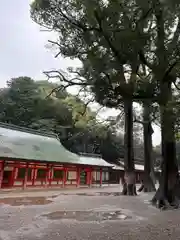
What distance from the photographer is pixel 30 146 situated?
17547 millimetres

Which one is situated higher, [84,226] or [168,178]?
[168,178]

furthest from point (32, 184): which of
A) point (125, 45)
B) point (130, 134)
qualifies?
point (125, 45)

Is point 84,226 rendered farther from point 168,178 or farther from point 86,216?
point 168,178

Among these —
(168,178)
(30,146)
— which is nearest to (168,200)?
(168,178)

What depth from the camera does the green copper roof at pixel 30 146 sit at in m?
15.3

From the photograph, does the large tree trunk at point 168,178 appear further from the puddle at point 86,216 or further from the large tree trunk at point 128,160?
the large tree trunk at point 128,160

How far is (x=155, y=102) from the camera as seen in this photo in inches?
366

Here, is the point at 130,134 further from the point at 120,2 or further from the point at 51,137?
the point at 51,137

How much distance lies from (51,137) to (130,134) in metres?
9.70

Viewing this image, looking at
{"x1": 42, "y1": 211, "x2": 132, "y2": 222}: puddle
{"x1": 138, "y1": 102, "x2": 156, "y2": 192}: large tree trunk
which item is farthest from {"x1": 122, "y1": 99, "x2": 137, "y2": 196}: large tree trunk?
{"x1": 42, "y1": 211, "x2": 132, "y2": 222}: puddle

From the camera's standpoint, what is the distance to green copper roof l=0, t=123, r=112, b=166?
15347 mm

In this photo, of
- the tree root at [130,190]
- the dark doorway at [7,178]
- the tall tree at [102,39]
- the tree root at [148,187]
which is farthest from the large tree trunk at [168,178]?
the dark doorway at [7,178]

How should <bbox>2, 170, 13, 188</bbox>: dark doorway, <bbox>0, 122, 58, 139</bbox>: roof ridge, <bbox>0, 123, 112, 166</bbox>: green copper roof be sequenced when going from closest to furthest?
<bbox>0, 123, 112, 166</bbox>: green copper roof
<bbox>2, 170, 13, 188</bbox>: dark doorway
<bbox>0, 122, 58, 139</bbox>: roof ridge

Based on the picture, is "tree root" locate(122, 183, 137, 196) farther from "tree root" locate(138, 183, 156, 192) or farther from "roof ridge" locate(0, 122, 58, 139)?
"roof ridge" locate(0, 122, 58, 139)
